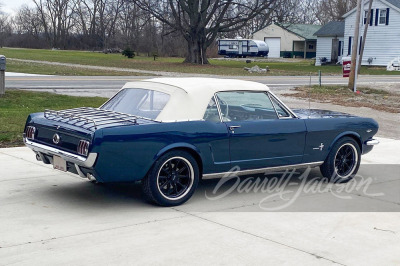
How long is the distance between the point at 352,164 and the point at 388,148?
327cm

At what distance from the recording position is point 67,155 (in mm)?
6652

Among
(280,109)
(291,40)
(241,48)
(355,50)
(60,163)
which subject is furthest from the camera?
(291,40)

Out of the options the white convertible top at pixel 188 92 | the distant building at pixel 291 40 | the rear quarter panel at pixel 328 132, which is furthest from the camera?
the distant building at pixel 291 40

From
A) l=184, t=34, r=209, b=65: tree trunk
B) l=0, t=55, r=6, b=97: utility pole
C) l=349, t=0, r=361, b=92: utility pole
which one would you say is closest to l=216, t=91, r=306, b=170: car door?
l=0, t=55, r=6, b=97: utility pole

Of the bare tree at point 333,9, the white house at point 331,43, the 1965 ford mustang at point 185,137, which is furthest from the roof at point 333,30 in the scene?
the 1965 ford mustang at point 185,137

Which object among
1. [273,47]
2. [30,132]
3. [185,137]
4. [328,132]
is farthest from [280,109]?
[273,47]

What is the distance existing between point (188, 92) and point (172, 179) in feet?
3.50

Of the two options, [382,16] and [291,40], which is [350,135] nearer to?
[382,16]

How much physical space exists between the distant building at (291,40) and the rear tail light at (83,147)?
7533cm

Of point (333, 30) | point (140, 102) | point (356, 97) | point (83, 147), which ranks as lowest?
point (356, 97)

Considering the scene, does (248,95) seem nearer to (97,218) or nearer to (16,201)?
(97,218)

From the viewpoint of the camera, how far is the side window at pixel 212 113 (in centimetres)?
728

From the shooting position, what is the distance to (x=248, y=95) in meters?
7.77

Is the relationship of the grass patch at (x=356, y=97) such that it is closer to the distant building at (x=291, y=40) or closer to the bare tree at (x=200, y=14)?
the bare tree at (x=200, y=14)
